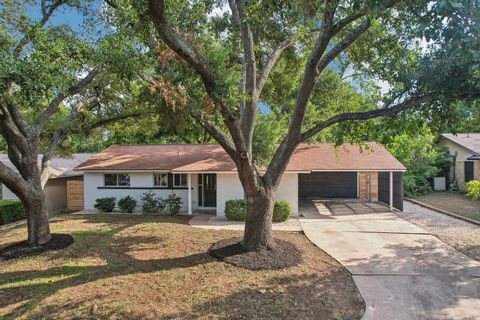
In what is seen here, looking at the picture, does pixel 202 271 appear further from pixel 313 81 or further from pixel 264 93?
pixel 264 93

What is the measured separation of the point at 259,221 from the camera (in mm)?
8688

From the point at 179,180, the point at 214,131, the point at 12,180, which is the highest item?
the point at 214,131

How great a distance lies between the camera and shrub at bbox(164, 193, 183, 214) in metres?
15.8

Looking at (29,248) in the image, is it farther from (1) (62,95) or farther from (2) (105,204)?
(2) (105,204)

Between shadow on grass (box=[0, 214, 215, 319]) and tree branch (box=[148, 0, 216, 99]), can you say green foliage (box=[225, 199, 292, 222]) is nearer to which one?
shadow on grass (box=[0, 214, 215, 319])

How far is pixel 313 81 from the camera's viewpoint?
26.2ft

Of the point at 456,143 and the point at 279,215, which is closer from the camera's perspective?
the point at 279,215

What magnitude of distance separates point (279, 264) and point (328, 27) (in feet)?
18.3

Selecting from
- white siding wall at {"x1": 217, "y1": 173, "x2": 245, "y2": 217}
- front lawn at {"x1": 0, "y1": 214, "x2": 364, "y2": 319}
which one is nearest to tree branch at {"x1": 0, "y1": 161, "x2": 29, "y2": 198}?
front lawn at {"x1": 0, "y1": 214, "x2": 364, "y2": 319}

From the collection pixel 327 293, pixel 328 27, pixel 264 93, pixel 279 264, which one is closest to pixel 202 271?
pixel 279 264

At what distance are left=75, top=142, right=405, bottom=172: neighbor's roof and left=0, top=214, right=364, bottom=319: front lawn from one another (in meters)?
5.84

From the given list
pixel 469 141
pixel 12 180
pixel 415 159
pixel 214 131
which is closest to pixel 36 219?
pixel 12 180

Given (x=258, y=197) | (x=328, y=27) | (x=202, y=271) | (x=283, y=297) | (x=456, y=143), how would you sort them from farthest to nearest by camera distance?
1. (x=456, y=143)
2. (x=258, y=197)
3. (x=202, y=271)
4. (x=328, y=27)
5. (x=283, y=297)

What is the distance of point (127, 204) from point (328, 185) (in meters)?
12.4
